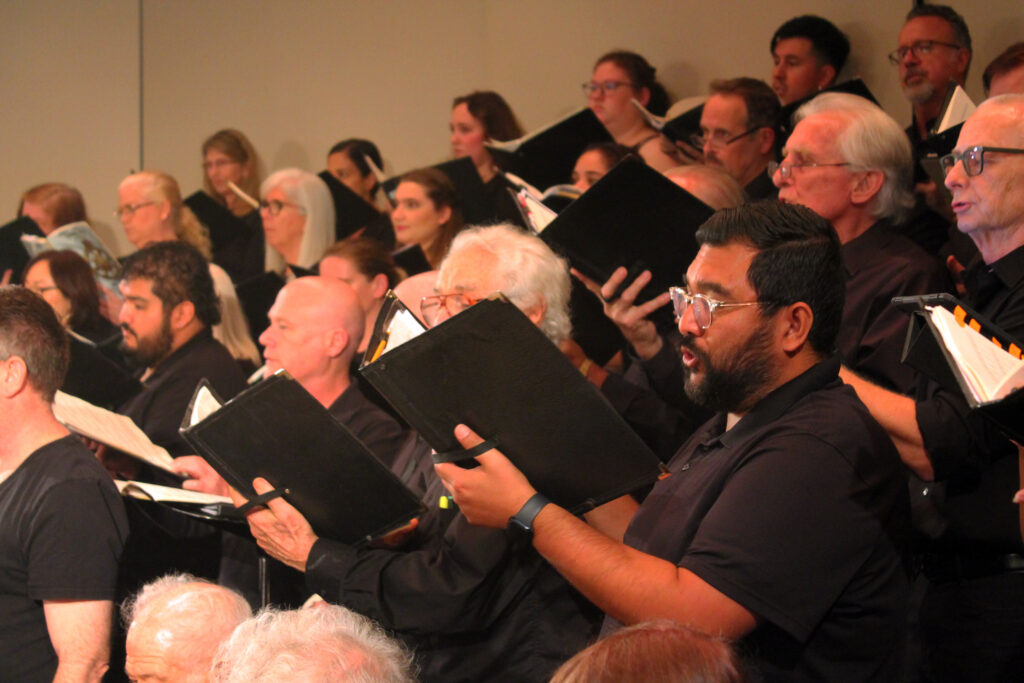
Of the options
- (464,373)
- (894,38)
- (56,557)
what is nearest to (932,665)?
(464,373)

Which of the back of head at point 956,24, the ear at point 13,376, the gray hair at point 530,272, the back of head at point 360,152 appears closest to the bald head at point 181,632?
the ear at point 13,376

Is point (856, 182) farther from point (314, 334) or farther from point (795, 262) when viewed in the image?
point (314, 334)

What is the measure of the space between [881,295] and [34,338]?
6.24 feet

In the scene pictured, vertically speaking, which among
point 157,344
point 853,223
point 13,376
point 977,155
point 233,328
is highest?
point 977,155

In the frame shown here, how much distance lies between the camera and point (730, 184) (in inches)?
124

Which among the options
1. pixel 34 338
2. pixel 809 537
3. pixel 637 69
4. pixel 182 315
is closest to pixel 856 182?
pixel 809 537

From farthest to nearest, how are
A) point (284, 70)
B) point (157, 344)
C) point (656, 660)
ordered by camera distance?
point (284, 70), point (157, 344), point (656, 660)

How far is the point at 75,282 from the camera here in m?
4.57

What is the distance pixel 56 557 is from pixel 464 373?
1.09 meters

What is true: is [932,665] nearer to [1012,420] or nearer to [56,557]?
[1012,420]

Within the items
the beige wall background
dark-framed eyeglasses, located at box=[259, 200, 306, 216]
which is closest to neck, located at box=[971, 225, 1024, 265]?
the beige wall background

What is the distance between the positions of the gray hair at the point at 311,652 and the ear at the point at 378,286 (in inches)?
90.0

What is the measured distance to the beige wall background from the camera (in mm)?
5586

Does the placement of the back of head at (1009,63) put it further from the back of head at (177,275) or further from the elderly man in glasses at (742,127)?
the back of head at (177,275)
